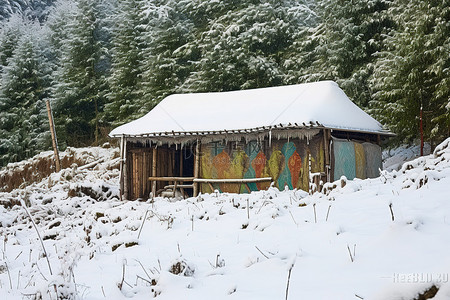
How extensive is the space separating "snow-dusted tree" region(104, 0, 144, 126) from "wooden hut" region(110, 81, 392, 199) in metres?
13.9

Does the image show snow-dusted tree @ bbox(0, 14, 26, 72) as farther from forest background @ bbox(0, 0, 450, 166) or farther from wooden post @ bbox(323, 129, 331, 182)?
wooden post @ bbox(323, 129, 331, 182)

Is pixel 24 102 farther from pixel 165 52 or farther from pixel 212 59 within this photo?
pixel 212 59

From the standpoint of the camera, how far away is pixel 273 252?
4684 mm

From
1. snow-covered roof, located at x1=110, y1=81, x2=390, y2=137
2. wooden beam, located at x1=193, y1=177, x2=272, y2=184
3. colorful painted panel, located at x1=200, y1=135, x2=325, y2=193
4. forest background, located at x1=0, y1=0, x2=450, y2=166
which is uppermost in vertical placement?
forest background, located at x1=0, y1=0, x2=450, y2=166

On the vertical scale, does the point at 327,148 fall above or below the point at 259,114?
below

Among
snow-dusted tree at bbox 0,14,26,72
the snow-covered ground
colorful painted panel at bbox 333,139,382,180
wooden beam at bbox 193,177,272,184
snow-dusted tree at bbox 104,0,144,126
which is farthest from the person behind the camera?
snow-dusted tree at bbox 0,14,26,72

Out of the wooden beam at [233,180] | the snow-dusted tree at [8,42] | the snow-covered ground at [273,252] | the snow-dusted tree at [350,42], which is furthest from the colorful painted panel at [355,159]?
the snow-dusted tree at [8,42]

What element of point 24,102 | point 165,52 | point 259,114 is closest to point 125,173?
point 259,114

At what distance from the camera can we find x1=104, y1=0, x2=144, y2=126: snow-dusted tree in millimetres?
29578

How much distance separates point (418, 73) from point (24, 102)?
2870cm

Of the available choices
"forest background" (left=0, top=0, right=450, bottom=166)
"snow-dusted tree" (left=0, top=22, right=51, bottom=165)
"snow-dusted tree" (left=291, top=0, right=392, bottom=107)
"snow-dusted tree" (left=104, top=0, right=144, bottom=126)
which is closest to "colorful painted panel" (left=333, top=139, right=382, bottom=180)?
"forest background" (left=0, top=0, right=450, bottom=166)

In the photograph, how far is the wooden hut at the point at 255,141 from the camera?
13.0 meters

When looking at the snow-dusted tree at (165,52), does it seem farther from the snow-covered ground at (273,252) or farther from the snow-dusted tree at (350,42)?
the snow-covered ground at (273,252)

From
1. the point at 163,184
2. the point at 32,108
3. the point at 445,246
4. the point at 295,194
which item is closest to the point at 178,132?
the point at 163,184
